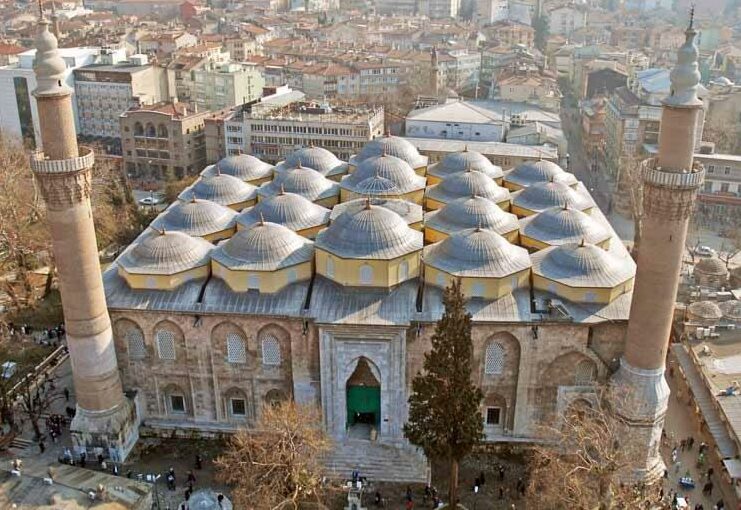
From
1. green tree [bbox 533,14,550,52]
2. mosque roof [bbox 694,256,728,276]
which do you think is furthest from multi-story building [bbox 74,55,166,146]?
green tree [bbox 533,14,550,52]

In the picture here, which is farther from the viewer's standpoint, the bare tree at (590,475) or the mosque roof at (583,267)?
the mosque roof at (583,267)

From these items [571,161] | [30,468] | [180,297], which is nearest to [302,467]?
[180,297]

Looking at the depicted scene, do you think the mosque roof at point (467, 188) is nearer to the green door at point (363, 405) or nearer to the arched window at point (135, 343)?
the green door at point (363, 405)

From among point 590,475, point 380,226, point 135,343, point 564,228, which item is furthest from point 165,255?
point 590,475

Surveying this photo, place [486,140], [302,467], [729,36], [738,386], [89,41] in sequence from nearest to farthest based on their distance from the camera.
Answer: [302,467] < [738,386] < [486,140] < [89,41] < [729,36]

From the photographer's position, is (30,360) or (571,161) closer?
(30,360)

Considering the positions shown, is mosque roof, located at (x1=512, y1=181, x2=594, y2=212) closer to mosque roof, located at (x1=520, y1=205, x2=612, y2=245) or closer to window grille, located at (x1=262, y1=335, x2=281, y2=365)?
mosque roof, located at (x1=520, y1=205, x2=612, y2=245)

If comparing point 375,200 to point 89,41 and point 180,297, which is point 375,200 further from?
point 89,41

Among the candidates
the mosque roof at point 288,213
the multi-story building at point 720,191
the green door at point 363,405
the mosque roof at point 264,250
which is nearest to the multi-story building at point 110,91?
the mosque roof at point 288,213
